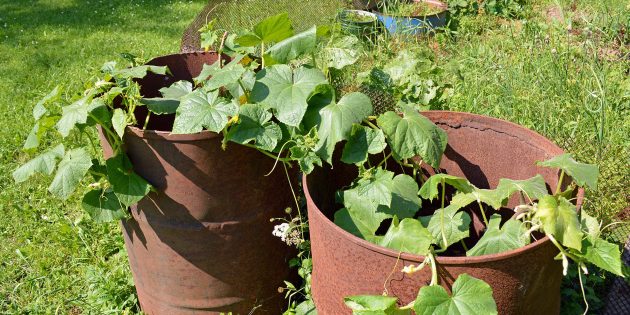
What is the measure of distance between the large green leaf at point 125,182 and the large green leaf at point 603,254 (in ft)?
4.37

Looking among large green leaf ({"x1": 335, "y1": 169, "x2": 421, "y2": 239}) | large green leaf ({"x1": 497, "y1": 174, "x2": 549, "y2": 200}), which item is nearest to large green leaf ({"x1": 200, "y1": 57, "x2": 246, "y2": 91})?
large green leaf ({"x1": 335, "y1": 169, "x2": 421, "y2": 239})

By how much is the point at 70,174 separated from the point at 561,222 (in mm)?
1483

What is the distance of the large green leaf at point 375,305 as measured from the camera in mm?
1443

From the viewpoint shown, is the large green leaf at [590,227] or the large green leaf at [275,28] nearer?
the large green leaf at [590,227]

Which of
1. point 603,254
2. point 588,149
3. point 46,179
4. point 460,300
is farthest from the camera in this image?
point 46,179

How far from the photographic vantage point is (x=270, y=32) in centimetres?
209

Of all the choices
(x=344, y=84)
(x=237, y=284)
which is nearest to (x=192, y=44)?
(x=344, y=84)

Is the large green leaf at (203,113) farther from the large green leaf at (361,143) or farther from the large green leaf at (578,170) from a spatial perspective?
the large green leaf at (578,170)

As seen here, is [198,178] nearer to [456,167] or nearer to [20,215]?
[456,167]

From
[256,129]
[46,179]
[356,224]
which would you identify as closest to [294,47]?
[256,129]

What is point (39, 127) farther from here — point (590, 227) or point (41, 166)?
point (590, 227)

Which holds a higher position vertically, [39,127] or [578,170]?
[578,170]

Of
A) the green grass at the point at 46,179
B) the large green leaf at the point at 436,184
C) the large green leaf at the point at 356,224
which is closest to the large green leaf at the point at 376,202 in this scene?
the large green leaf at the point at 356,224

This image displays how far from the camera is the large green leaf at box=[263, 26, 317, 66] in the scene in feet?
6.39
